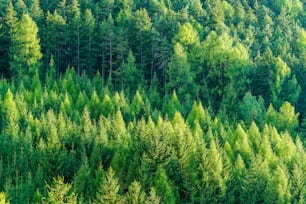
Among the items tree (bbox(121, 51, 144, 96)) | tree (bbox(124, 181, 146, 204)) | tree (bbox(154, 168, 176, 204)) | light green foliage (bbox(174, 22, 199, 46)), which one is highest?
light green foliage (bbox(174, 22, 199, 46))

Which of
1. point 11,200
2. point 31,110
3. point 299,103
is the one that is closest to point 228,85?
point 299,103

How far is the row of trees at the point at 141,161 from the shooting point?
51094 millimetres

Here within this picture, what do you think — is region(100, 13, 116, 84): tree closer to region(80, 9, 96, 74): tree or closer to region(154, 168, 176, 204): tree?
region(80, 9, 96, 74): tree

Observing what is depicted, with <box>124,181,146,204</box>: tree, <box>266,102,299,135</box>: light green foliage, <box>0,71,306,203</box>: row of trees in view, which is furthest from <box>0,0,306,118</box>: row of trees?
<box>124,181,146,204</box>: tree


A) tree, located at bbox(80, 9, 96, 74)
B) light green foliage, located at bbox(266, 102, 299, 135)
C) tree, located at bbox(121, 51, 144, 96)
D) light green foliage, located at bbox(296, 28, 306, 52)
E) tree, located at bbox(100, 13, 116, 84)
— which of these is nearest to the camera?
light green foliage, located at bbox(266, 102, 299, 135)

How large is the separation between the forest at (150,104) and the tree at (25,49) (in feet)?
0.58

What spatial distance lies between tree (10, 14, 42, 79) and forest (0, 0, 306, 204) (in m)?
0.18

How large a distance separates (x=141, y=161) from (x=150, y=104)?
23.3 metres

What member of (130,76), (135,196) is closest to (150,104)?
(130,76)

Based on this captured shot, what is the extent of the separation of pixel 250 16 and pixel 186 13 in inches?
909

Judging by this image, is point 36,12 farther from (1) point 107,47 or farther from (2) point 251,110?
(2) point 251,110

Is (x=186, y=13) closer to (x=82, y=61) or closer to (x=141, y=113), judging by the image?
(x=82, y=61)

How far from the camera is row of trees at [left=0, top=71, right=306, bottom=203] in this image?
51094 mm

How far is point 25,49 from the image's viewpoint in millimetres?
→ 85250
